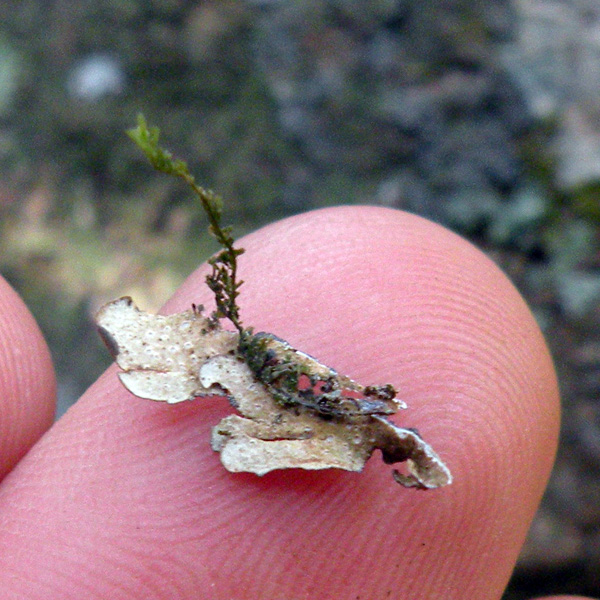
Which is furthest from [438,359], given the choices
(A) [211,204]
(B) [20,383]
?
(B) [20,383]

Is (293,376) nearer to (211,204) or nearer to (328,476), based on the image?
(328,476)

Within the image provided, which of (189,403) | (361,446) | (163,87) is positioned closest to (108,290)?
(163,87)

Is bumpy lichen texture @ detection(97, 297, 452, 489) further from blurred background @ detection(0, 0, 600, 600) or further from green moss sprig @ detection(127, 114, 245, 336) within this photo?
blurred background @ detection(0, 0, 600, 600)

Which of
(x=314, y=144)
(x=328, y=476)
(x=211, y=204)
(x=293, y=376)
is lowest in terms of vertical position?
(x=328, y=476)

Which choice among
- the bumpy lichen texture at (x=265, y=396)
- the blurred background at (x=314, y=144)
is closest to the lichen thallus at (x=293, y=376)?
the bumpy lichen texture at (x=265, y=396)

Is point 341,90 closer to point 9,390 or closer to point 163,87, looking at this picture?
point 163,87

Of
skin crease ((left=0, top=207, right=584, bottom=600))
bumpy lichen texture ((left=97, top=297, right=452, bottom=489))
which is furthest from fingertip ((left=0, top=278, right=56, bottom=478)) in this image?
bumpy lichen texture ((left=97, top=297, right=452, bottom=489))

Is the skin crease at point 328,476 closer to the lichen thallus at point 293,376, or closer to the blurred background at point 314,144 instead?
the lichen thallus at point 293,376
